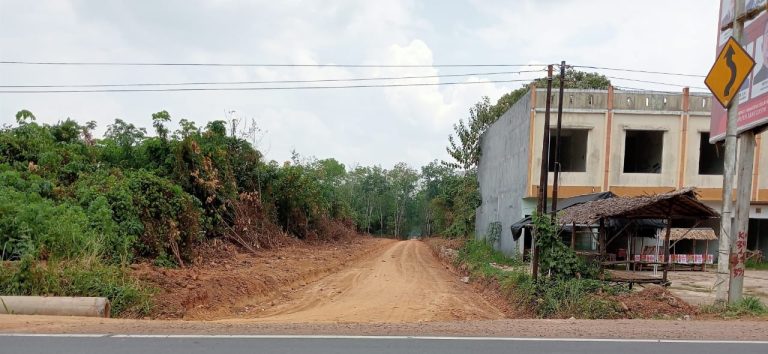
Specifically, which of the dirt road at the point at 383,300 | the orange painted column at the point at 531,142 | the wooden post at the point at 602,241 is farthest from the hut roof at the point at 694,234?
the wooden post at the point at 602,241

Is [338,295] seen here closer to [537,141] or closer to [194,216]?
[194,216]

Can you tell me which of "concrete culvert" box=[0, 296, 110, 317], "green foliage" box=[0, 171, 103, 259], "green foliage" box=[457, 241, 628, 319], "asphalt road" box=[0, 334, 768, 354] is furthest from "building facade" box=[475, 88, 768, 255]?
"concrete culvert" box=[0, 296, 110, 317]

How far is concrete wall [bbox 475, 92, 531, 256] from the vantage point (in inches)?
903

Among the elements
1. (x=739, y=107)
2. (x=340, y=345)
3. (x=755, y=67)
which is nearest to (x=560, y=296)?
(x=739, y=107)

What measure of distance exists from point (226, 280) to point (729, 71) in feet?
42.1

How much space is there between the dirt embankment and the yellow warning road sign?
38.5 ft

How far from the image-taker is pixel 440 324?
8.60 m

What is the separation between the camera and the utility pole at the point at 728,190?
35.7 ft

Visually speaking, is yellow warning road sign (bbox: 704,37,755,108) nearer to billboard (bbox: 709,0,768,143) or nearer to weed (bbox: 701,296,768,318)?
billboard (bbox: 709,0,768,143)

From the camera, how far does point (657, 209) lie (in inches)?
521

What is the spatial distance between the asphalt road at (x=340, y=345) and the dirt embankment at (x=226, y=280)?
4.30 m

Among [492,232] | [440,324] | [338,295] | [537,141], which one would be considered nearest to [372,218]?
[492,232]

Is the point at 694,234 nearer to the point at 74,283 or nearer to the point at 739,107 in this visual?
the point at 739,107

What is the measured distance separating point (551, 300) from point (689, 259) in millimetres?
12416
